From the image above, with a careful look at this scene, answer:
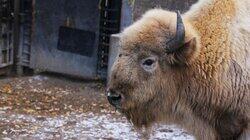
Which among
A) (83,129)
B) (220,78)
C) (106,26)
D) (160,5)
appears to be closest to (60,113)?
(83,129)

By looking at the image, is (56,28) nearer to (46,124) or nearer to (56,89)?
(56,89)

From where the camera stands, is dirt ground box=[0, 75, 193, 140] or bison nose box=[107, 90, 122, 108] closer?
bison nose box=[107, 90, 122, 108]

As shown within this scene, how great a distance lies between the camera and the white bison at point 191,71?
172 inches

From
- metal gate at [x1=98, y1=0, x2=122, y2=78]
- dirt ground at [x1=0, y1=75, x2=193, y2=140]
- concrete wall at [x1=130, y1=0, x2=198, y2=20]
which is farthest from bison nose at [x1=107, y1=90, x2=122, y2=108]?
metal gate at [x1=98, y1=0, x2=122, y2=78]

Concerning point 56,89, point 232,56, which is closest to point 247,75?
point 232,56

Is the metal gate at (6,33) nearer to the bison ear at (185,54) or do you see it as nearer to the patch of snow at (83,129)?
the patch of snow at (83,129)

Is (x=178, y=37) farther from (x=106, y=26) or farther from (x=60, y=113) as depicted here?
(x=106, y=26)

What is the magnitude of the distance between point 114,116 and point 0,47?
2.60 meters

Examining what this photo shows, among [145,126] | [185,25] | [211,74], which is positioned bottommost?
[145,126]

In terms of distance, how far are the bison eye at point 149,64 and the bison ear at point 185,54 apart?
0.12 meters

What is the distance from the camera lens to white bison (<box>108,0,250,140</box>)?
14.3ft

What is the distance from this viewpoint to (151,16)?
15.1 feet

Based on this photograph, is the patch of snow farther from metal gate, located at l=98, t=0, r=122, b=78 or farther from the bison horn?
the bison horn

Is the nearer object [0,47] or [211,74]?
[211,74]
